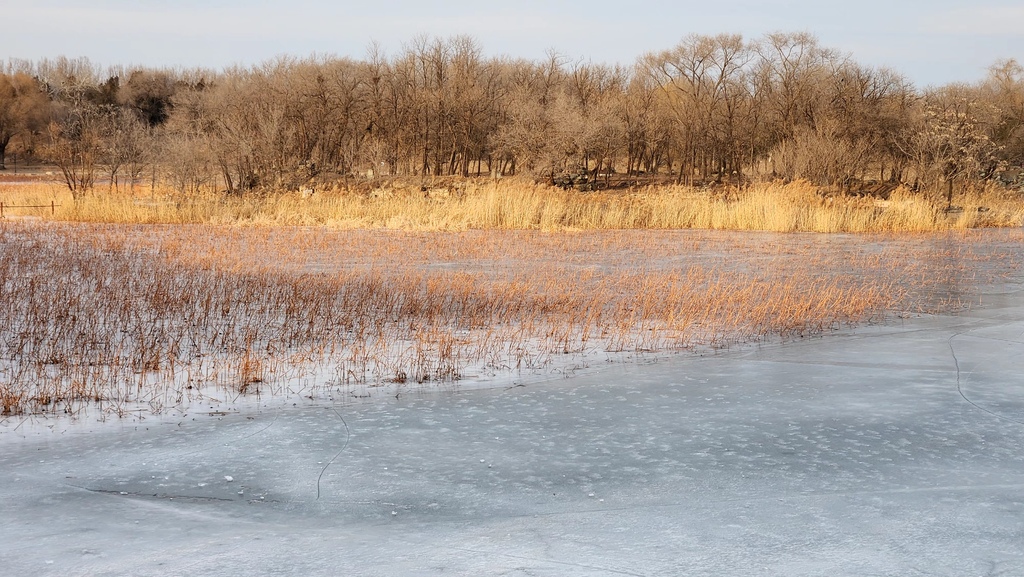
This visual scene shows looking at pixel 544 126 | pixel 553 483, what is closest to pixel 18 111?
pixel 544 126

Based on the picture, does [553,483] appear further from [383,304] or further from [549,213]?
[549,213]

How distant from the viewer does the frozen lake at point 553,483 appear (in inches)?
158

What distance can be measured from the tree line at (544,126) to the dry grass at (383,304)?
12.2 meters

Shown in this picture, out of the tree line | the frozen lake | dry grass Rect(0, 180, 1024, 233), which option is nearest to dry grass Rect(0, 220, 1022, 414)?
the frozen lake

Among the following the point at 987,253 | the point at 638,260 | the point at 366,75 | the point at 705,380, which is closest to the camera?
the point at 705,380

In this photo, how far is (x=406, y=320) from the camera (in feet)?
32.8

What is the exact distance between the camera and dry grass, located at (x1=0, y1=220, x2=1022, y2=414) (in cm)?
768

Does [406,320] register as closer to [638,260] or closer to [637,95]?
[638,260]

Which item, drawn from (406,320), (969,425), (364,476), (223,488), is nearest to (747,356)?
(969,425)

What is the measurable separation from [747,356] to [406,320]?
11.8 ft

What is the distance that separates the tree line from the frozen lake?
22.7 meters

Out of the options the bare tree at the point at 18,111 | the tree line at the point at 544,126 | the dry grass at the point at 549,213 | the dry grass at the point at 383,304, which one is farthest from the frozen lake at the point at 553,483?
the bare tree at the point at 18,111

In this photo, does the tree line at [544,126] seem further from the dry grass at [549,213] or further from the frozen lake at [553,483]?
the frozen lake at [553,483]

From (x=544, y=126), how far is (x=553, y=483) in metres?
36.5
